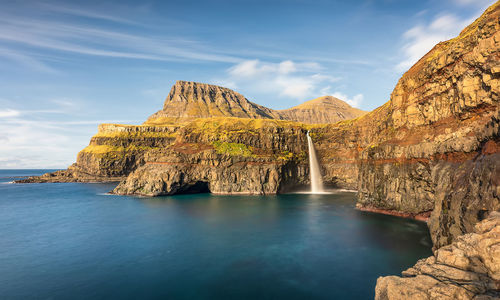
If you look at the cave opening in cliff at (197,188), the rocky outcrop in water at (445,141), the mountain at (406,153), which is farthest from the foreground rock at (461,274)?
the cave opening in cliff at (197,188)

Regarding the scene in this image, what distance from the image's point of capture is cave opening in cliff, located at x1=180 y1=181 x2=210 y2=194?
79938mm

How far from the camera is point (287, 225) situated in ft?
133

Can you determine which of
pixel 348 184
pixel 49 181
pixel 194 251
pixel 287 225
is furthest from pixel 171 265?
pixel 49 181

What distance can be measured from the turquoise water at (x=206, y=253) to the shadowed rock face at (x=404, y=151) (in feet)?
22.7

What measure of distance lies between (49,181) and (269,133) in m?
125

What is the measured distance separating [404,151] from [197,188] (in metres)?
62.4

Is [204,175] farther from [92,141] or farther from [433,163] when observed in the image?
[92,141]

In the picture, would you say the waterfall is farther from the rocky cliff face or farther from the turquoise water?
the turquoise water

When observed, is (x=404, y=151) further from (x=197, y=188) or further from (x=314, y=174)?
(x=197, y=188)

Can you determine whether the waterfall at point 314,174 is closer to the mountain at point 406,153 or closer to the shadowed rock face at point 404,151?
the mountain at point 406,153

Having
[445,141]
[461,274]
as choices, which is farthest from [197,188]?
[461,274]

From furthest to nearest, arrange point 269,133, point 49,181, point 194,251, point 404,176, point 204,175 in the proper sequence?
point 49,181, point 269,133, point 204,175, point 404,176, point 194,251

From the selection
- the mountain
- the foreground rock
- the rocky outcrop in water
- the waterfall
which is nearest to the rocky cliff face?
the mountain

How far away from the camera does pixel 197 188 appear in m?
83.6
